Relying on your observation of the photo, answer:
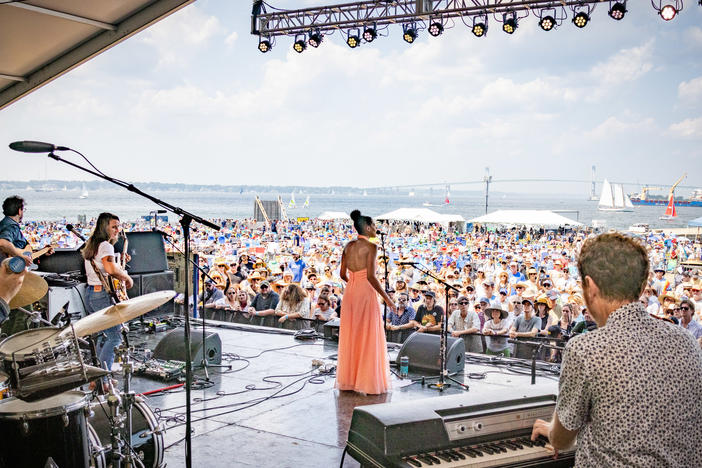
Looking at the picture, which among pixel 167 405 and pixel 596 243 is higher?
pixel 596 243

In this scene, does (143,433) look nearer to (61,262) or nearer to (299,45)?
(61,262)

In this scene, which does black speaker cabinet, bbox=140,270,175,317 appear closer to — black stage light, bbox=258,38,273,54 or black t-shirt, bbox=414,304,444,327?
black t-shirt, bbox=414,304,444,327

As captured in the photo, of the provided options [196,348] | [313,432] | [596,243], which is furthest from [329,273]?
[596,243]

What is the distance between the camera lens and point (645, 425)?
174 centimetres

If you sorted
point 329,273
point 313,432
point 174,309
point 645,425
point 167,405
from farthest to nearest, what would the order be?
point 329,273 → point 174,309 → point 167,405 → point 313,432 → point 645,425

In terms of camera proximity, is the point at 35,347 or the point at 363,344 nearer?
the point at 35,347

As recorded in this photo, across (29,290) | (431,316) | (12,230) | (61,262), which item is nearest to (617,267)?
(29,290)

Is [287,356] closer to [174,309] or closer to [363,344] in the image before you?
[363,344]

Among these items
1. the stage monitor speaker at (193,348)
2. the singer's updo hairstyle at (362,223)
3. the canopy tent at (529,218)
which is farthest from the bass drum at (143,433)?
the canopy tent at (529,218)

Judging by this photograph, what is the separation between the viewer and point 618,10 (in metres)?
8.46

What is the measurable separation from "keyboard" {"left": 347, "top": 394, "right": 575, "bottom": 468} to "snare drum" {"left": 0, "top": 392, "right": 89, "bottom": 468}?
136 cm

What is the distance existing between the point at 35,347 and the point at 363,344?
3.17 meters

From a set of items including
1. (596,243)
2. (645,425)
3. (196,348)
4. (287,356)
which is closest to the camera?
(645,425)

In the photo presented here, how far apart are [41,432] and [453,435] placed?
1904mm
